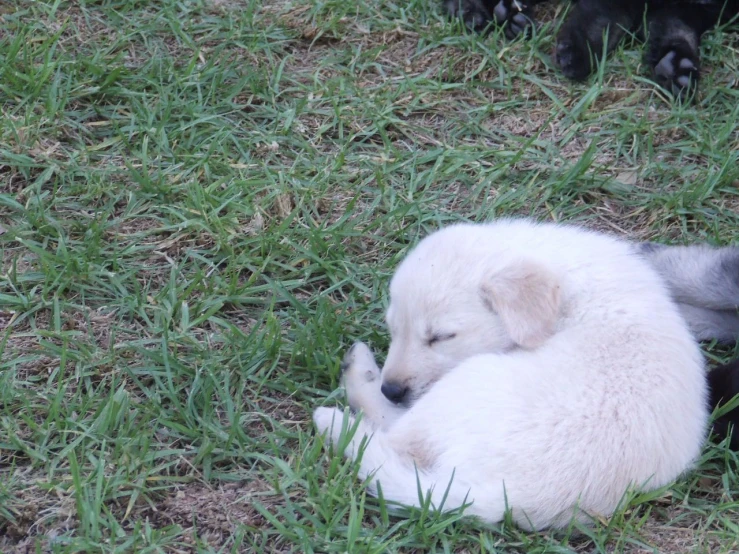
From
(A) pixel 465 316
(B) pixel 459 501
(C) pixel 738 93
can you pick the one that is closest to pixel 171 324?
(A) pixel 465 316

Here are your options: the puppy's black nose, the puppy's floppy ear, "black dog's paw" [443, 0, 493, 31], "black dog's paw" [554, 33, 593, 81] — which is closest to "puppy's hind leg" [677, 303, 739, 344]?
the puppy's floppy ear

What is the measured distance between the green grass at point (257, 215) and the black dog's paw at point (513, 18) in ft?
0.39

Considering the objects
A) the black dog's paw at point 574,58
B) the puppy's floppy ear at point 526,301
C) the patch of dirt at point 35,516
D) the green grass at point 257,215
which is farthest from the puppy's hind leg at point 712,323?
the patch of dirt at point 35,516

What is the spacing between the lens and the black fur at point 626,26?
5.27 m

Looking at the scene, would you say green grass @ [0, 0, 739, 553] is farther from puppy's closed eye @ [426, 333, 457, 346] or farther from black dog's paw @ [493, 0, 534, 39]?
puppy's closed eye @ [426, 333, 457, 346]

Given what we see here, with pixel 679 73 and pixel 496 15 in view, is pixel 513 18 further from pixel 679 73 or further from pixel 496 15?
pixel 679 73

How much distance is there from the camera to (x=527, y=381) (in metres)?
3.12

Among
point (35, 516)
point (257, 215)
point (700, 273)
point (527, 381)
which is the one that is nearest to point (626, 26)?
point (700, 273)

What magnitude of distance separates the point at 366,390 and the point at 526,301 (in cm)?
68

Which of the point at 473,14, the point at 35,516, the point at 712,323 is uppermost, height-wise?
the point at 473,14

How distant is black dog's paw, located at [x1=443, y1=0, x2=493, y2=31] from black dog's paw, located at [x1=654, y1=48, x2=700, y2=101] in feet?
3.29

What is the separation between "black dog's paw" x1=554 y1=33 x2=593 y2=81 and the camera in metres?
5.32

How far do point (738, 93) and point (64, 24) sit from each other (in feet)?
12.1

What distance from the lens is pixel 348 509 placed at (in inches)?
121
